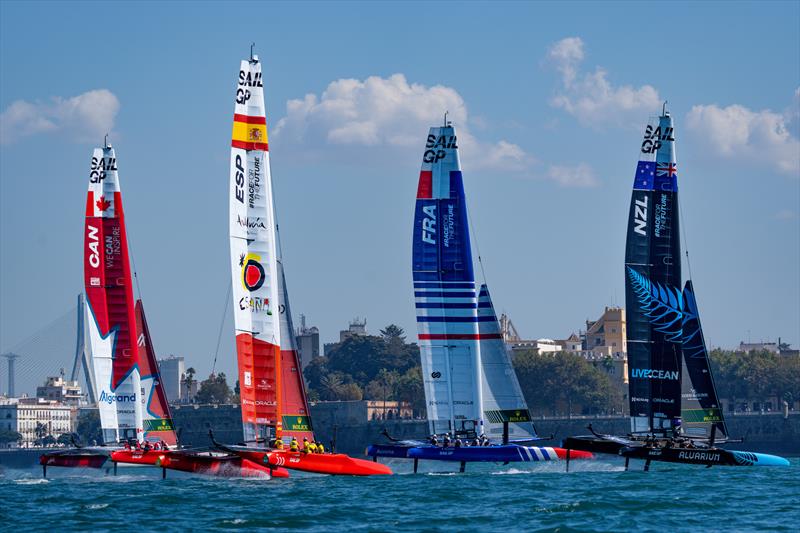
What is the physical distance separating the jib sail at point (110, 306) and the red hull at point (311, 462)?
8606 millimetres

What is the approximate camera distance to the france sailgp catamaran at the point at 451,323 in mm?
51531

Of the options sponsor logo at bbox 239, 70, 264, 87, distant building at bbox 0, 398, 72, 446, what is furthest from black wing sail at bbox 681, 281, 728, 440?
distant building at bbox 0, 398, 72, 446

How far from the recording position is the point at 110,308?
52.4 m

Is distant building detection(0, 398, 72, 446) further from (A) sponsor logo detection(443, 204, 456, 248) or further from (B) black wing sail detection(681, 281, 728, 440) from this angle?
(B) black wing sail detection(681, 281, 728, 440)

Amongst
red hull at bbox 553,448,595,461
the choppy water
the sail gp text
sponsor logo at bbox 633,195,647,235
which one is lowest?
the choppy water

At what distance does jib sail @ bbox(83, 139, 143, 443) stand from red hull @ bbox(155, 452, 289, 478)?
6492 mm

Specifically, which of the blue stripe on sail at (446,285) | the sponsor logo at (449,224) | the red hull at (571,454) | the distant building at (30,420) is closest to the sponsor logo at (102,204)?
the blue stripe on sail at (446,285)

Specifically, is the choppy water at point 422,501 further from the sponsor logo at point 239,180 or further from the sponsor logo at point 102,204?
the sponsor logo at point 102,204

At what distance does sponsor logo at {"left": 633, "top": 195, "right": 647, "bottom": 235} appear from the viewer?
1977 inches

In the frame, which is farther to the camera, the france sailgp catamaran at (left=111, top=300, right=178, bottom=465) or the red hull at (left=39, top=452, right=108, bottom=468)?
the france sailgp catamaran at (left=111, top=300, right=178, bottom=465)

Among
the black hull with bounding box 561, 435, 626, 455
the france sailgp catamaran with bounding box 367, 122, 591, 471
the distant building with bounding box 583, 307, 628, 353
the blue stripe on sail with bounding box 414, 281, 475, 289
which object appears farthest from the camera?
the distant building with bounding box 583, 307, 628, 353

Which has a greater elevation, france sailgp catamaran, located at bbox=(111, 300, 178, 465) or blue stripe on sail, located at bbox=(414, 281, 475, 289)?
blue stripe on sail, located at bbox=(414, 281, 475, 289)

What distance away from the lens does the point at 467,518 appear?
35.1 m

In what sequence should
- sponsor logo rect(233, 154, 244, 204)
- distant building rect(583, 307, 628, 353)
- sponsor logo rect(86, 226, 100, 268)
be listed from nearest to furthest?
sponsor logo rect(233, 154, 244, 204) < sponsor logo rect(86, 226, 100, 268) < distant building rect(583, 307, 628, 353)
